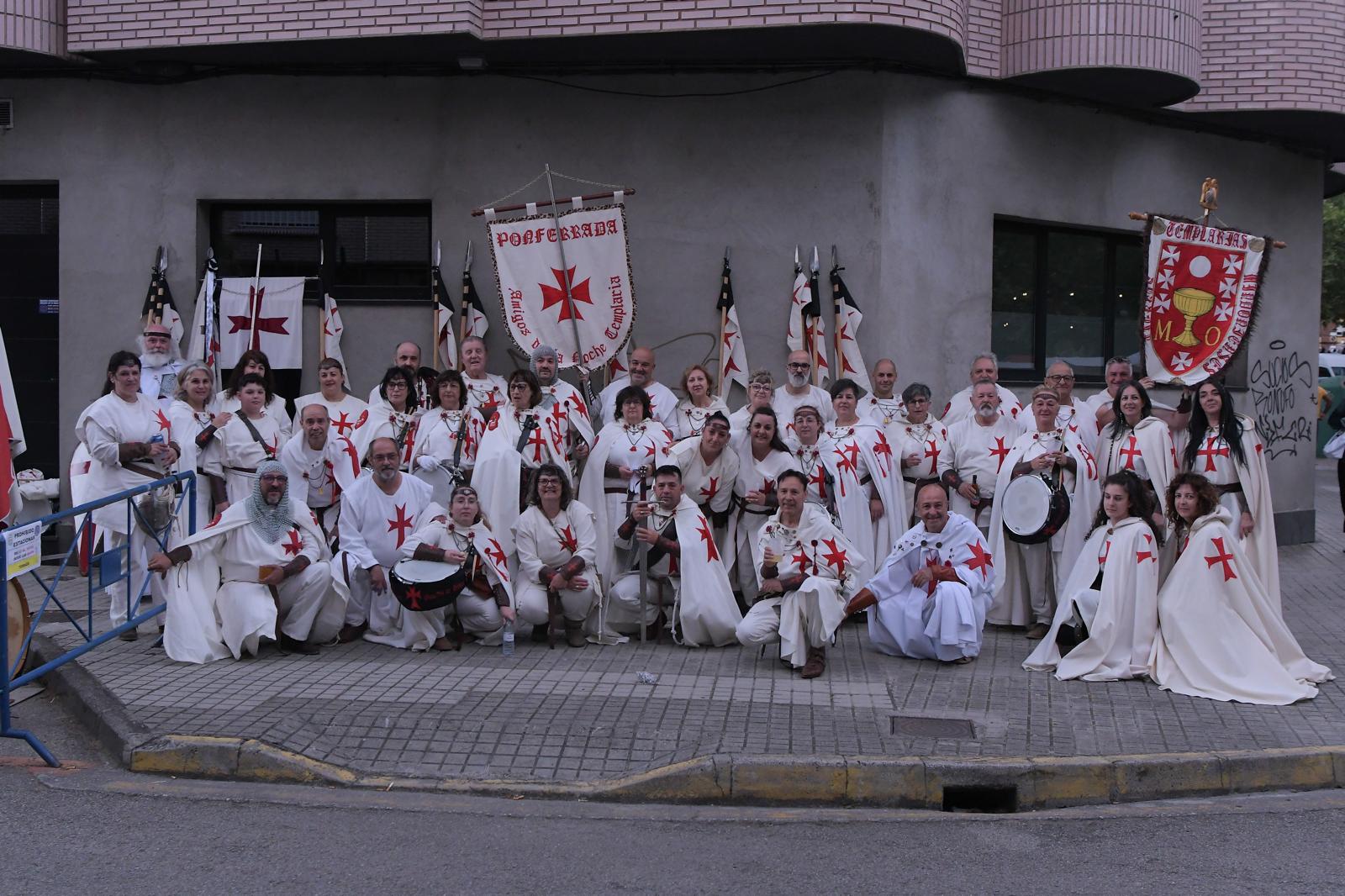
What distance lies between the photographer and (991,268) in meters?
12.5

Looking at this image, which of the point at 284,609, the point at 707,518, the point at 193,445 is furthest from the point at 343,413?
the point at 707,518

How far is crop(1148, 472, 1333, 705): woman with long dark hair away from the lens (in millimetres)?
7746

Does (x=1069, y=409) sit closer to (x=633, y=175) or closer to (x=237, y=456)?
(x=633, y=175)

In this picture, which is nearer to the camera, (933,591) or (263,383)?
(933,591)

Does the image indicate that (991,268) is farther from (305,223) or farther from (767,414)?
(305,223)

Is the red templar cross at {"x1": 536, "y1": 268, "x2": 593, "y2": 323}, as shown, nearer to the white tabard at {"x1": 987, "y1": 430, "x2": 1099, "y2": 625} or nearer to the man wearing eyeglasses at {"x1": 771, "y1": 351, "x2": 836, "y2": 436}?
the man wearing eyeglasses at {"x1": 771, "y1": 351, "x2": 836, "y2": 436}

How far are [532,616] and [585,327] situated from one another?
318 cm

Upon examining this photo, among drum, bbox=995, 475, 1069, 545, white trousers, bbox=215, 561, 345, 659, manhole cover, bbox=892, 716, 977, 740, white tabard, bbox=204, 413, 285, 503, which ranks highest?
white tabard, bbox=204, 413, 285, 503

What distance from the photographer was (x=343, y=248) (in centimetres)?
1233

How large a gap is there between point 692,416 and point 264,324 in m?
4.39

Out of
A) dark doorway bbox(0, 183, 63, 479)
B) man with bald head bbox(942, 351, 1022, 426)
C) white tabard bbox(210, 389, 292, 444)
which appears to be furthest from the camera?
dark doorway bbox(0, 183, 63, 479)

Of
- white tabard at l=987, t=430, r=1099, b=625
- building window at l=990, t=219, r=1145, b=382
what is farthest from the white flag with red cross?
building window at l=990, t=219, r=1145, b=382

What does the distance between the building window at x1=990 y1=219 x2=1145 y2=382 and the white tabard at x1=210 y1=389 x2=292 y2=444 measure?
674 centimetres

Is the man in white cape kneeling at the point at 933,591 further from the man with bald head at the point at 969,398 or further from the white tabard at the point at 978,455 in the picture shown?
the man with bald head at the point at 969,398
